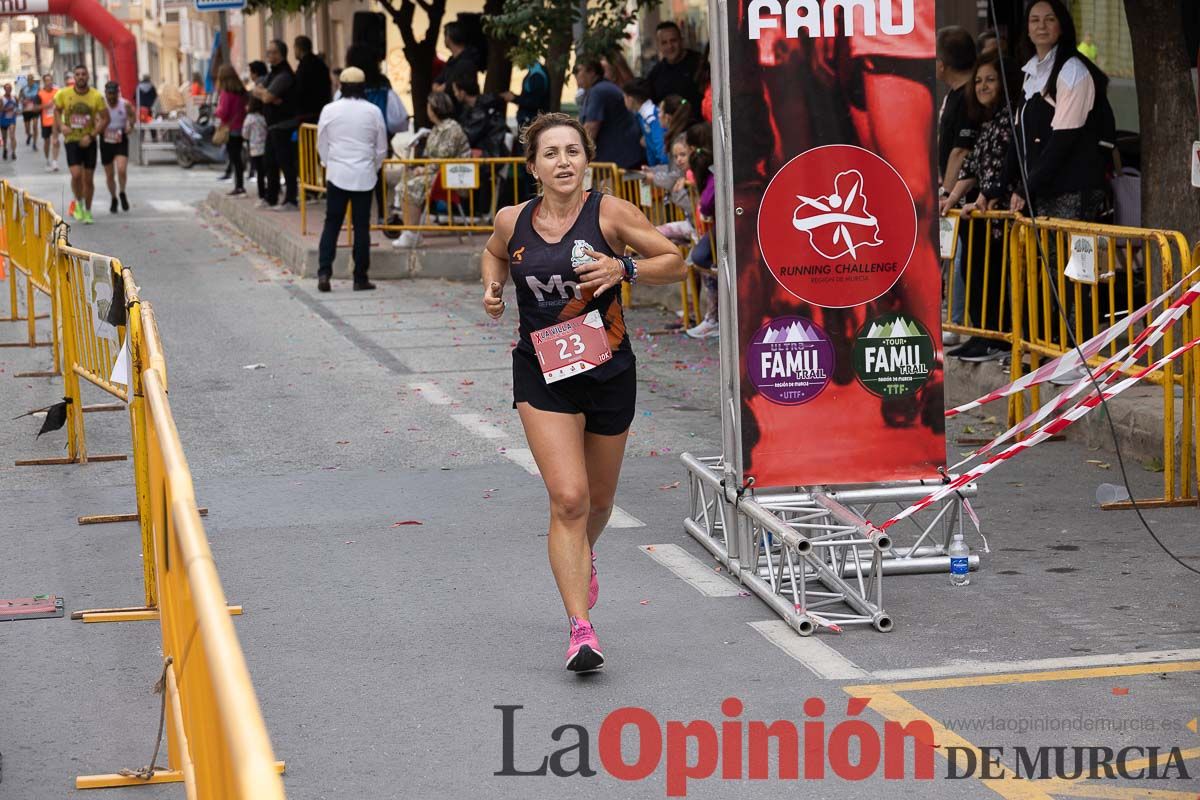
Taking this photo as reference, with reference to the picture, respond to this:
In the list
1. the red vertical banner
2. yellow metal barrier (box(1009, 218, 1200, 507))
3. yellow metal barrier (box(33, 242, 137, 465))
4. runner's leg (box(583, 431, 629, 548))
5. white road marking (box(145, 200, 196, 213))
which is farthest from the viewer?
white road marking (box(145, 200, 196, 213))

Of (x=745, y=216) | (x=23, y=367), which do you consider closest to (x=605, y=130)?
(x=23, y=367)

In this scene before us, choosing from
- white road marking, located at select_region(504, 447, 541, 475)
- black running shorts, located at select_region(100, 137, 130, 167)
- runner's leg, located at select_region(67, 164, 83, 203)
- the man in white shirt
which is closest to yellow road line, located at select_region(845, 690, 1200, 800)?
white road marking, located at select_region(504, 447, 541, 475)

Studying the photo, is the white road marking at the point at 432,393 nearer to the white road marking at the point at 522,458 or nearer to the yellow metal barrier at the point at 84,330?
the white road marking at the point at 522,458

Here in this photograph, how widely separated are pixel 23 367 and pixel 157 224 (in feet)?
40.3

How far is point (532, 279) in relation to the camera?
5988 millimetres

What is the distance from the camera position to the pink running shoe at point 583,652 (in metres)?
5.73

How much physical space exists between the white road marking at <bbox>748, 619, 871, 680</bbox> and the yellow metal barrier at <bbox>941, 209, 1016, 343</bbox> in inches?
162

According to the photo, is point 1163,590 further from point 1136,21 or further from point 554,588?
point 1136,21

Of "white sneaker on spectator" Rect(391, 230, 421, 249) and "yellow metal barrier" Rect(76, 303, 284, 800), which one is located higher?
"white sneaker on spectator" Rect(391, 230, 421, 249)

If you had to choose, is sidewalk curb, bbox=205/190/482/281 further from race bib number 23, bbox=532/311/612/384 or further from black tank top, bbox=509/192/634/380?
race bib number 23, bbox=532/311/612/384

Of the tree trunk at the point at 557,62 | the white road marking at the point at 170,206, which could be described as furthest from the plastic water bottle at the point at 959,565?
the white road marking at the point at 170,206

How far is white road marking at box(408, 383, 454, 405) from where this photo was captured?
1128 centimetres

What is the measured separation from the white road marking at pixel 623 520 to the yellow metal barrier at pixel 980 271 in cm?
286

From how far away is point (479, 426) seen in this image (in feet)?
34.2
